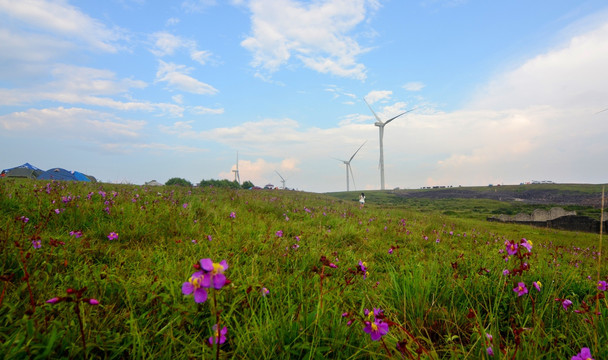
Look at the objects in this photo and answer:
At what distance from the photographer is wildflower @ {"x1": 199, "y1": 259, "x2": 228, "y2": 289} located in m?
1.15

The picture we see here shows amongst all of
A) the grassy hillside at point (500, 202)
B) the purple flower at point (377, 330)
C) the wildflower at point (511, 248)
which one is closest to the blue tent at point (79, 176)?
the grassy hillside at point (500, 202)

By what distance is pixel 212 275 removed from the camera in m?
1.20

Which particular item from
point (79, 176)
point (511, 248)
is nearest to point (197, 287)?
point (511, 248)

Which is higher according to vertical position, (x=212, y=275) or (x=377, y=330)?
(x=212, y=275)

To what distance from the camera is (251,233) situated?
599cm

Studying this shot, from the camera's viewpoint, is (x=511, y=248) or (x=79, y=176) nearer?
→ (x=511, y=248)

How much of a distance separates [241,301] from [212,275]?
168 cm

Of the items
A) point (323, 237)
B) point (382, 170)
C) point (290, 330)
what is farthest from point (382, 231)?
point (382, 170)

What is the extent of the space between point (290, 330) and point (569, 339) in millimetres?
2255

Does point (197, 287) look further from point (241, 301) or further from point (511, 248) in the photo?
point (511, 248)

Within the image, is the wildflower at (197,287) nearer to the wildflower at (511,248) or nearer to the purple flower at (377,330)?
the purple flower at (377,330)

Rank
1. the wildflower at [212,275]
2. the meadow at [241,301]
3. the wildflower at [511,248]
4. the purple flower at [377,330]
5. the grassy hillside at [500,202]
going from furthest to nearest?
the grassy hillside at [500,202] → the wildflower at [511,248] → the meadow at [241,301] → the purple flower at [377,330] → the wildflower at [212,275]

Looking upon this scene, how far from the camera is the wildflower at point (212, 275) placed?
1.15 m

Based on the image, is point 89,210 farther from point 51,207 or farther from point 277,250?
point 277,250
